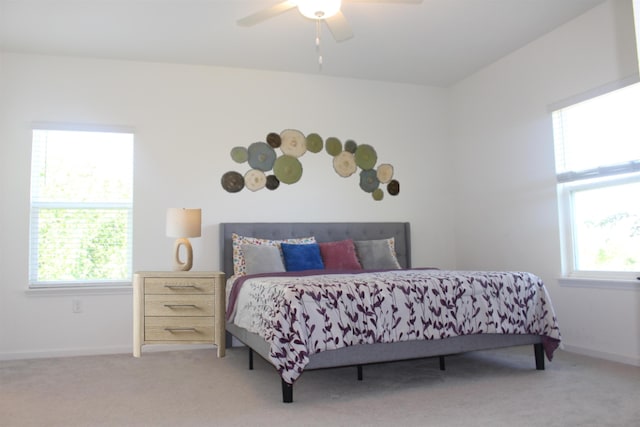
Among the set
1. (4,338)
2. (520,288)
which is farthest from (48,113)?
(520,288)

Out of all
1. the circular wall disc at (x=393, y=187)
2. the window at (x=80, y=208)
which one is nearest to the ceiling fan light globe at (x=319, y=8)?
the window at (x=80, y=208)

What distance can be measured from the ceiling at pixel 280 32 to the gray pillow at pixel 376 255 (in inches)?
72.4

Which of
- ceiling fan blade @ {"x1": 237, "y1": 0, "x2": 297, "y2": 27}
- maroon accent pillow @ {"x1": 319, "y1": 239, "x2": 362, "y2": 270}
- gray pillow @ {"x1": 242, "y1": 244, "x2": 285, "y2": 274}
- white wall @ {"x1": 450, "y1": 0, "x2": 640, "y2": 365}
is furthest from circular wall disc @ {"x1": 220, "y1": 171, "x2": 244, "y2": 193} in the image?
white wall @ {"x1": 450, "y1": 0, "x2": 640, "y2": 365}

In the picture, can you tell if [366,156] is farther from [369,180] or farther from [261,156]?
[261,156]

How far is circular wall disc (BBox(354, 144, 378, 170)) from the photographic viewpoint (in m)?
5.50

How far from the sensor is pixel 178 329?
3.95 meters

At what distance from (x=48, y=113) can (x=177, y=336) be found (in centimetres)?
245

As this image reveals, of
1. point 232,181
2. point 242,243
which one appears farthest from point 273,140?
point 242,243

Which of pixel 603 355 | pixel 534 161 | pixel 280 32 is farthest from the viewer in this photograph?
pixel 534 161

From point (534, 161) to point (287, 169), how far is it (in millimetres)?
2403

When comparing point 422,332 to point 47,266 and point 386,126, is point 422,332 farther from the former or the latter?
point 47,266

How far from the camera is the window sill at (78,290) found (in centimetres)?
445

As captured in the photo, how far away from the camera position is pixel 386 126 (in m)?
5.67

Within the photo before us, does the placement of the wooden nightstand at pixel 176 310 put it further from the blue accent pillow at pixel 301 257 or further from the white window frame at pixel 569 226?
the white window frame at pixel 569 226
